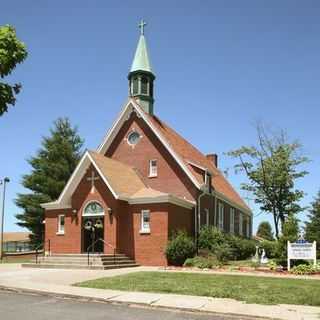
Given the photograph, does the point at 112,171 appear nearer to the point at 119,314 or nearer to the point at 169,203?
the point at 169,203

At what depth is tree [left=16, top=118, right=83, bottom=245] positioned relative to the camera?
5441 cm

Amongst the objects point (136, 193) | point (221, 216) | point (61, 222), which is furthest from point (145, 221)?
point (221, 216)

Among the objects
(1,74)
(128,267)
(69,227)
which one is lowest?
(128,267)

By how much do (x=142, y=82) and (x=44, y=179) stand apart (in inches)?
789

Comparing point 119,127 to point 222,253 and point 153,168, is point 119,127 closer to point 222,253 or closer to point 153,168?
point 153,168

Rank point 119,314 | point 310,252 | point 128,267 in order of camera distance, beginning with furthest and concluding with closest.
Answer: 1. point 128,267
2. point 310,252
3. point 119,314

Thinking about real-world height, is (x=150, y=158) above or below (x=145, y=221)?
above

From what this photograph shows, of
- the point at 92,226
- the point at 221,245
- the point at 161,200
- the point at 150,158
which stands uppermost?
the point at 150,158

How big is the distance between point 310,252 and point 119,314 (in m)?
15.0

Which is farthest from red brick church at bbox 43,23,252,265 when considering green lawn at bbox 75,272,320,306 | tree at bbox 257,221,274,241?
tree at bbox 257,221,274,241

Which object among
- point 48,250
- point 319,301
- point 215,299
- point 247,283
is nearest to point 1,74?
point 215,299

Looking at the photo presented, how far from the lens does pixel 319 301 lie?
14.6 metres

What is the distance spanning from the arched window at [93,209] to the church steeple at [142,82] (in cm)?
980

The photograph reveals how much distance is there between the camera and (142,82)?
130 ft
